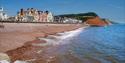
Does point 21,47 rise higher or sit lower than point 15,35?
lower

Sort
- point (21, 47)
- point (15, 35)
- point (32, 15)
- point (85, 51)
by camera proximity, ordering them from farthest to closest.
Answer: point (32, 15)
point (15, 35)
point (85, 51)
point (21, 47)

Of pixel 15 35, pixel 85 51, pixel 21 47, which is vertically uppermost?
pixel 15 35

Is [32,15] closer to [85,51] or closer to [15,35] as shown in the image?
[15,35]

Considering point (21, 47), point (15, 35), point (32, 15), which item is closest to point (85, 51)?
point (21, 47)

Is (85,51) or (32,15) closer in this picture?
(85,51)

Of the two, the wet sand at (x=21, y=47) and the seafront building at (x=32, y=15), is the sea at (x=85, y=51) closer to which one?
the wet sand at (x=21, y=47)


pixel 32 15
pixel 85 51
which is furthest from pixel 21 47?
pixel 32 15

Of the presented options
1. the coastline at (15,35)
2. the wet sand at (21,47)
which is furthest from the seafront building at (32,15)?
the wet sand at (21,47)

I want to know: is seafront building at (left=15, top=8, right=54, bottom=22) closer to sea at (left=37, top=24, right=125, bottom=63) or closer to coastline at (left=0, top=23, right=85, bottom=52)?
coastline at (left=0, top=23, right=85, bottom=52)

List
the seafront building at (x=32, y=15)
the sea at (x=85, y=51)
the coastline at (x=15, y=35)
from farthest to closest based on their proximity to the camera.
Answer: the seafront building at (x=32, y=15)
the coastline at (x=15, y=35)
the sea at (x=85, y=51)

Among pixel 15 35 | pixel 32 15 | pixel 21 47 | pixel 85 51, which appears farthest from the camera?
pixel 32 15

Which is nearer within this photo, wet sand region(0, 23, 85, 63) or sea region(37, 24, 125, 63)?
wet sand region(0, 23, 85, 63)

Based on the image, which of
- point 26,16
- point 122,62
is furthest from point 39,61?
point 26,16

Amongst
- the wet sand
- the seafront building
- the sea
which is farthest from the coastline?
the seafront building
